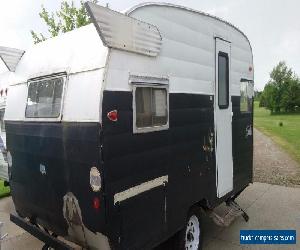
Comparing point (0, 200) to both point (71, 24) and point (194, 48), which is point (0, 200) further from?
point (71, 24)

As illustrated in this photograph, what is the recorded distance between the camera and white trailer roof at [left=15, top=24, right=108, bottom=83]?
12.6 feet

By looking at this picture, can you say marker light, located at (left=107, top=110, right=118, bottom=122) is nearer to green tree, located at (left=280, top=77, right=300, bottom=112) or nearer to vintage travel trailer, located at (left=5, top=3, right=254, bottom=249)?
vintage travel trailer, located at (left=5, top=3, right=254, bottom=249)

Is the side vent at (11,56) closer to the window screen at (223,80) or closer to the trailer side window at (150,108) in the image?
the trailer side window at (150,108)

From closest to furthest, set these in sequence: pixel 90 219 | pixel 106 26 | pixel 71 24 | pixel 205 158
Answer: pixel 106 26
pixel 90 219
pixel 205 158
pixel 71 24

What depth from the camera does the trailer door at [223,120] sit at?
234 inches

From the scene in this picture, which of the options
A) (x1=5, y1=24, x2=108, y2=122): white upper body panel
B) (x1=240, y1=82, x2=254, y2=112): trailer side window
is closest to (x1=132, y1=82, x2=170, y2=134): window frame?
(x1=5, y1=24, x2=108, y2=122): white upper body panel

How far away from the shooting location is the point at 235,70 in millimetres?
6641

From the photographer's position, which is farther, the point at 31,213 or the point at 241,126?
the point at 241,126

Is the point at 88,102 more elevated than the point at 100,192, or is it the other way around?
the point at 88,102

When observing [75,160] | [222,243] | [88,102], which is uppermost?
[88,102]

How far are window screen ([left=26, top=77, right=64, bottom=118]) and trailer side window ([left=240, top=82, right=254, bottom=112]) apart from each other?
13.6ft

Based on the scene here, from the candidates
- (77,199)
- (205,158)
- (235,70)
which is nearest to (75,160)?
(77,199)

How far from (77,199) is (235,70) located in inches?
165

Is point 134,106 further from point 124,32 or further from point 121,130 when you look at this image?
point 124,32
